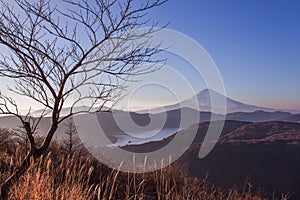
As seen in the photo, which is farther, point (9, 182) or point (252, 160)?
point (252, 160)

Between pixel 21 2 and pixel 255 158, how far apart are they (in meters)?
39.4

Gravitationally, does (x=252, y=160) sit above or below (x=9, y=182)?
below

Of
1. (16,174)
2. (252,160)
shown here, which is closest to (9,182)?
(16,174)

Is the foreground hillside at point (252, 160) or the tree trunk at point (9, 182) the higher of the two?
the tree trunk at point (9, 182)

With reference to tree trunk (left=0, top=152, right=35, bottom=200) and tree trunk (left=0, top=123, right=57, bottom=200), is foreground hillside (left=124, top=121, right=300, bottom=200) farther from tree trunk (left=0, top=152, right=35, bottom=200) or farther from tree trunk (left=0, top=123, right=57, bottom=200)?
tree trunk (left=0, top=152, right=35, bottom=200)

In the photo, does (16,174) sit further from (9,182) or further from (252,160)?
(252,160)

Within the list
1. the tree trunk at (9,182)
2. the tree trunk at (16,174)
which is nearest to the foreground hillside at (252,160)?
the tree trunk at (16,174)

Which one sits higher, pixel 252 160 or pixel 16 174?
pixel 16 174

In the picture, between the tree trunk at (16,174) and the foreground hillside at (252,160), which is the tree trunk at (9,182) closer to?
the tree trunk at (16,174)

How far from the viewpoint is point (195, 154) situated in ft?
117

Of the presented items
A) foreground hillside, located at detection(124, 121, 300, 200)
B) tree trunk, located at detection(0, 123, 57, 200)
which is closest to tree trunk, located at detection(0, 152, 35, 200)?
tree trunk, located at detection(0, 123, 57, 200)

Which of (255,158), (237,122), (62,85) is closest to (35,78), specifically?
(62,85)

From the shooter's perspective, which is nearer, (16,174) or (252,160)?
(16,174)

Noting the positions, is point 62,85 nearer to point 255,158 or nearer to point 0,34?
point 0,34
